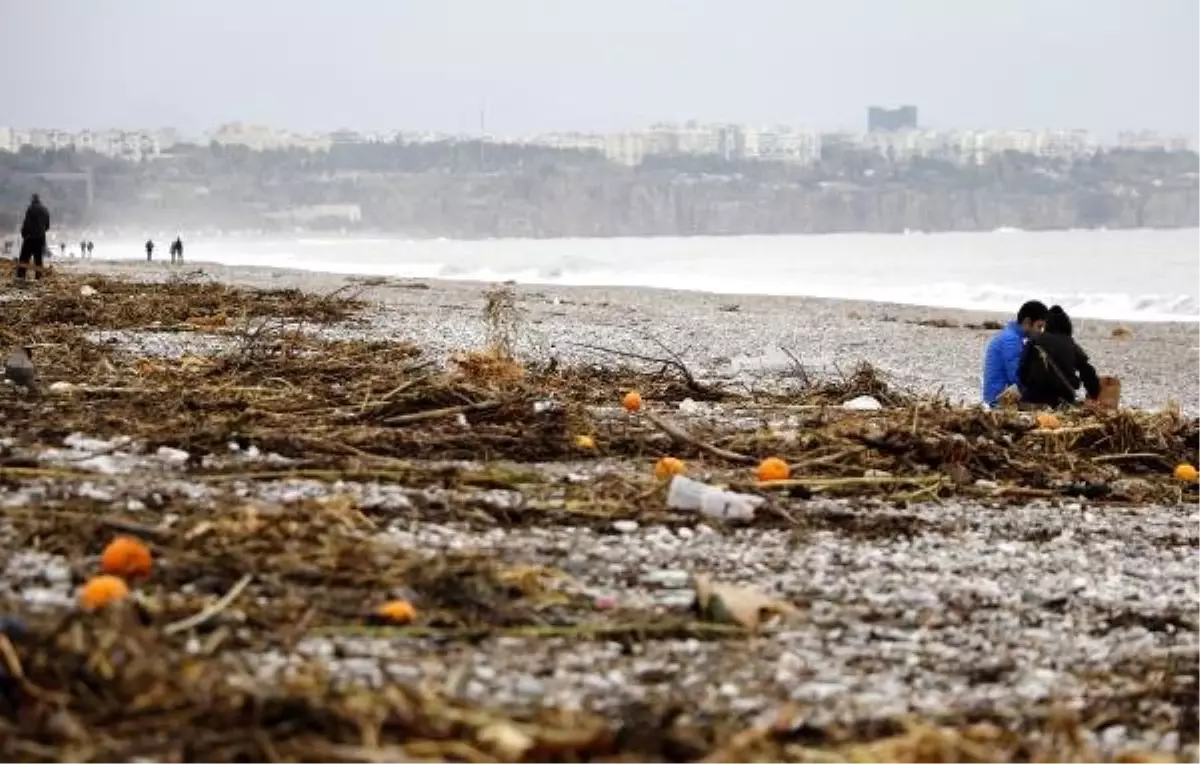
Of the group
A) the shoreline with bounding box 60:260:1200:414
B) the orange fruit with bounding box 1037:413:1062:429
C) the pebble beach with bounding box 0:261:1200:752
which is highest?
the orange fruit with bounding box 1037:413:1062:429

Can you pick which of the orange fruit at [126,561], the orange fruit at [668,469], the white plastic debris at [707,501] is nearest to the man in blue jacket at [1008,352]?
the orange fruit at [668,469]

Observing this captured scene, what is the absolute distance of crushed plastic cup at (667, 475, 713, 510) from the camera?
6.21 metres

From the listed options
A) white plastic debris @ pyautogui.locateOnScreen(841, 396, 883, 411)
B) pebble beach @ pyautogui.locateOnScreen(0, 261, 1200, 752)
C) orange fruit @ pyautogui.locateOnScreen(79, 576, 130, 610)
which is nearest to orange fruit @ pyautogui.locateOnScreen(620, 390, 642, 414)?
white plastic debris @ pyautogui.locateOnScreen(841, 396, 883, 411)

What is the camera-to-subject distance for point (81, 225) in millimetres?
187625

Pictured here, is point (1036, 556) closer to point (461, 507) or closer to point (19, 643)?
point (461, 507)

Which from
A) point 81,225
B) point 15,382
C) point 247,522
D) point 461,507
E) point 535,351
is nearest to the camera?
point 247,522

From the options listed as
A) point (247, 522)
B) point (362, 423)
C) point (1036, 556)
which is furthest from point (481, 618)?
point (362, 423)

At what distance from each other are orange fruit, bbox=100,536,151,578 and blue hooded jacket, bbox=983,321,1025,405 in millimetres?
8848

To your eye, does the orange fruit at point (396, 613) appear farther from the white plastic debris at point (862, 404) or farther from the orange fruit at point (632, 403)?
the white plastic debris at point (862, 404)

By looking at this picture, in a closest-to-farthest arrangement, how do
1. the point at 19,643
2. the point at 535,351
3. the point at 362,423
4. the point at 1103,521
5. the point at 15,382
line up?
the point at 19,643 < the point at 1103,521 < the point at 362,423 < the point at 15,382 < the point at 535,351

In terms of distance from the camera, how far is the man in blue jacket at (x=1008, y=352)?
40.0 ft

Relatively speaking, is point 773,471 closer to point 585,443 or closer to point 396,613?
point 585,443

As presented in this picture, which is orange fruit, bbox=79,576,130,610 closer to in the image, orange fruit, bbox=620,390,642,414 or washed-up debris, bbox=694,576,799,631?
washed-up debris, bbox=694,576,799,631

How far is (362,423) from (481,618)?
3.63 meters
